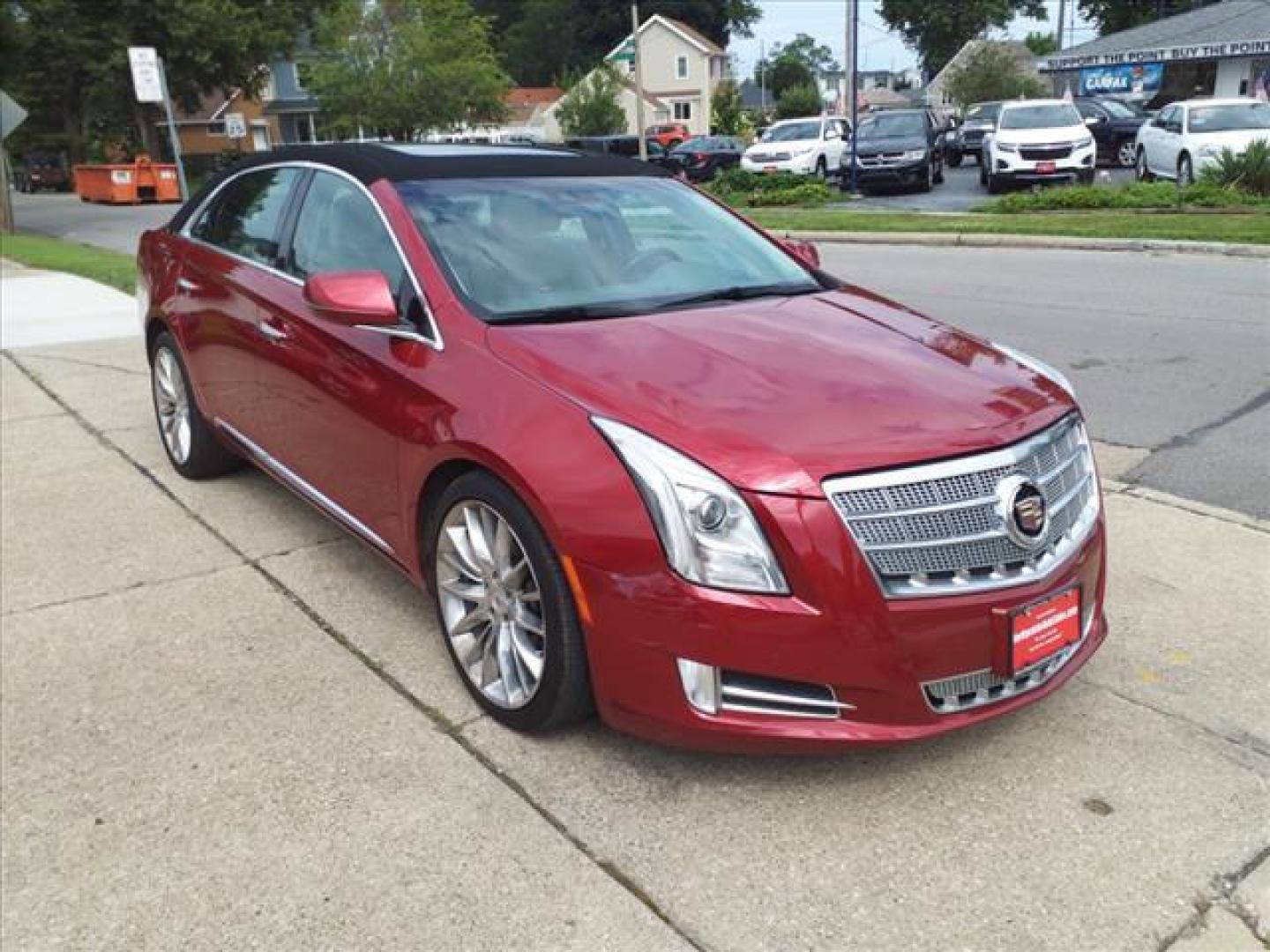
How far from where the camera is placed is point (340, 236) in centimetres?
406

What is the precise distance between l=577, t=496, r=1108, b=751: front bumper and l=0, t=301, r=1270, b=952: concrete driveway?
273mm

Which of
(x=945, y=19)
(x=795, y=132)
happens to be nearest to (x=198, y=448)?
(x=795, y=132)

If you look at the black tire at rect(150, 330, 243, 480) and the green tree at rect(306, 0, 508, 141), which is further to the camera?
the green tree at rect(306, 0, 508, 141)

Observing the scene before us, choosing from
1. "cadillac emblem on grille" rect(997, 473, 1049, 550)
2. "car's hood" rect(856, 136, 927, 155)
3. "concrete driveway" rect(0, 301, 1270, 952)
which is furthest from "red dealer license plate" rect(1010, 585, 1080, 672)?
"car's hood" rect(856, 136, 927, 155)

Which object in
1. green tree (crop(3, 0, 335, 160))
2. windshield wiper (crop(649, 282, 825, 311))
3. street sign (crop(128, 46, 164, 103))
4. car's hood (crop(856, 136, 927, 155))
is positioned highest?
green tree (crop(3, 0, 335, 160))

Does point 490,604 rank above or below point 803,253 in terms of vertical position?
below

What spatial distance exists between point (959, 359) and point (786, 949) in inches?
69.0

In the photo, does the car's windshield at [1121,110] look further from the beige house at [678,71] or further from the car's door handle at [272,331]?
the beige house at [678,71]

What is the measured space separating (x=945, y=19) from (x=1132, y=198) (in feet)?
254

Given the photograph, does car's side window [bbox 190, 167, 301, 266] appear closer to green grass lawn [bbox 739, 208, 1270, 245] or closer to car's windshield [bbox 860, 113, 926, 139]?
green grass lawn [bbox 739, 208, 1270, 245]

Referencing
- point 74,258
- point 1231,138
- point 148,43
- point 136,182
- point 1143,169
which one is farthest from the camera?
point 148,43

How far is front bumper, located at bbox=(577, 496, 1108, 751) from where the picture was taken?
2549 millimetres

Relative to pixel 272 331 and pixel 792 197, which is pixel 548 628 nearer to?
pixel 272 331

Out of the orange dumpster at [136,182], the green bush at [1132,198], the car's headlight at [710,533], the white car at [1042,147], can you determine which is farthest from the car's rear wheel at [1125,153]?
the orange dumpster at [136,182]
